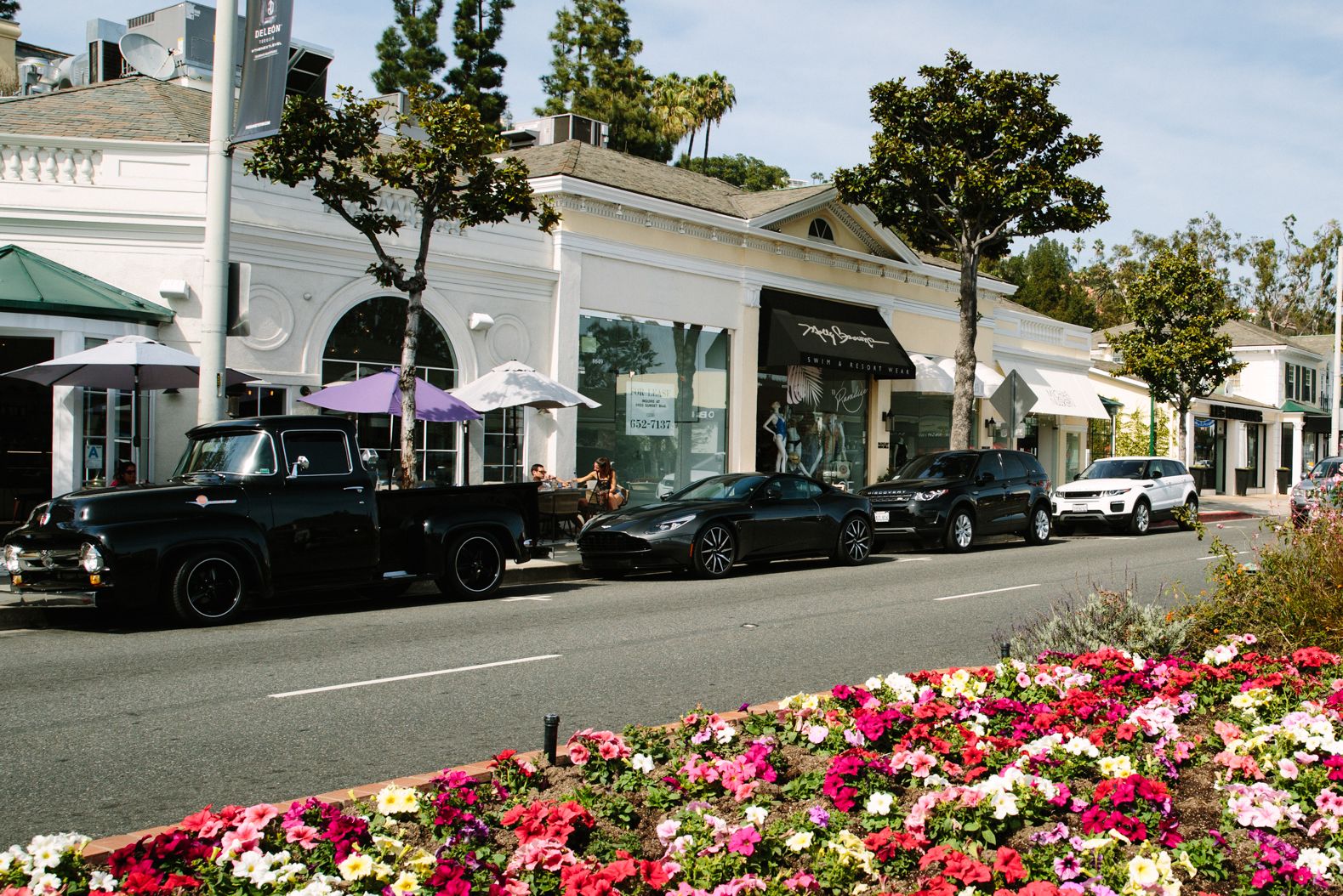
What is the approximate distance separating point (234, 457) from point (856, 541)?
9.39 meters

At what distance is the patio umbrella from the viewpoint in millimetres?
14141

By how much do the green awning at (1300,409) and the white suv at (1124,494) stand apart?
1272 inches

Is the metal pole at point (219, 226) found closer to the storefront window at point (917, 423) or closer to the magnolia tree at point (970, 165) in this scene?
the magnolia tree at point (970, 165)

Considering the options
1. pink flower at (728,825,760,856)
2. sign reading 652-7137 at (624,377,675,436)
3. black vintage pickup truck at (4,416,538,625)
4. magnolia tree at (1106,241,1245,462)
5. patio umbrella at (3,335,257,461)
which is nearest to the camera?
pink flower at (728,825,760,856)

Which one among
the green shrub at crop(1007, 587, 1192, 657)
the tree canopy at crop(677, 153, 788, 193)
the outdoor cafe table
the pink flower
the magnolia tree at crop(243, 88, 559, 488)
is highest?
the tree canopy at crop(677, 153, 788, 193)

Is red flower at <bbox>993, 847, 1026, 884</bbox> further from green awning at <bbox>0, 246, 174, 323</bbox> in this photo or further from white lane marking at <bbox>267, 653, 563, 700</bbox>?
green awning at <bbox>0, 246, 174, 323</bbox>

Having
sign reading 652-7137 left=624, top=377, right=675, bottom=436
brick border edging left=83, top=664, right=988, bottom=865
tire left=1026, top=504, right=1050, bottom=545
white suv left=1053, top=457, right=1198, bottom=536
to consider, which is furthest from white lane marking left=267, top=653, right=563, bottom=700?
white suv left=1053, top=457, right=1198, bottom=536

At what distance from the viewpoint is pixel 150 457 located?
55.2 ft

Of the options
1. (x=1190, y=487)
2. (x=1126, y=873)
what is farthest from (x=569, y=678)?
(x=1190, y=487)

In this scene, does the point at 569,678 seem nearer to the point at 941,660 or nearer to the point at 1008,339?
the point at 941,660

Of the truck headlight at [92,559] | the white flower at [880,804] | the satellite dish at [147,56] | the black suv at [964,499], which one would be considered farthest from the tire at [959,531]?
the white flower at [880,804]

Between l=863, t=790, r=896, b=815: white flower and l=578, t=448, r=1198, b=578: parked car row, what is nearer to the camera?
l=863, t=790, r=896, b=815: white flower

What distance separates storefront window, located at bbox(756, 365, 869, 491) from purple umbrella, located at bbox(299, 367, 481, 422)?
10.0 metres

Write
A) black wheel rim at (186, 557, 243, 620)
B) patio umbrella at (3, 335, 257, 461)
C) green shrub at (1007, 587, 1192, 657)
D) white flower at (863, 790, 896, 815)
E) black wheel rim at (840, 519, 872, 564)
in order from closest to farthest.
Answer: white flower at (863, 790, 896, 815)
green shrub at (1007, 587, 1192, 657)
black wheel rim at (186, 557, 243, 620)
patio umbrella at (3, 335, 257, 461)
black wheel rim at (840, 519, 872, 564)
